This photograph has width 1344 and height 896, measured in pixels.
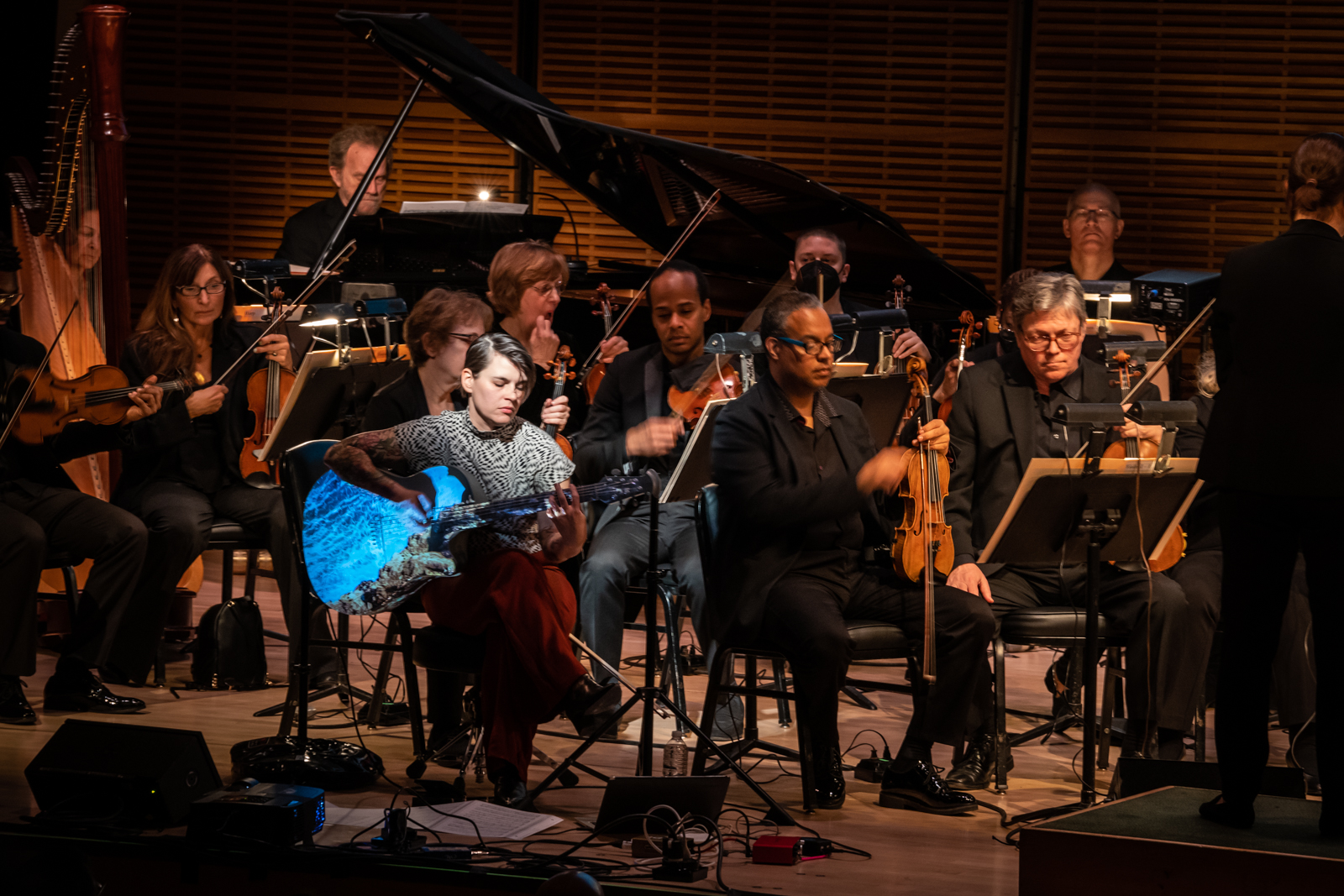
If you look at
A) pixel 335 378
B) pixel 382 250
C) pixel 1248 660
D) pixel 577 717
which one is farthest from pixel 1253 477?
pixel 382 250

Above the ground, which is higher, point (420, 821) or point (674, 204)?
point (674, 204)

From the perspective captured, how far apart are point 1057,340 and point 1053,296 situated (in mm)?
119

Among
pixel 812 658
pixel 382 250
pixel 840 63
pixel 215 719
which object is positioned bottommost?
pixel 215 719

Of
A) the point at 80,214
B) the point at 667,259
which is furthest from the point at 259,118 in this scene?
the point at 667,259

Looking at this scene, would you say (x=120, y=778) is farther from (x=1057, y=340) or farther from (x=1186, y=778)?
(x=1057, y=340)

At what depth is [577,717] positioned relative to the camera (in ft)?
11.6

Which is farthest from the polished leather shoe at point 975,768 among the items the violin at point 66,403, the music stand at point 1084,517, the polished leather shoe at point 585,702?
the violin at point 66,403

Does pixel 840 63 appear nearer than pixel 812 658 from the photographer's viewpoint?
No

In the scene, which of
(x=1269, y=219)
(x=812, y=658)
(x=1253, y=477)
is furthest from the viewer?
(x=1269, y=219)

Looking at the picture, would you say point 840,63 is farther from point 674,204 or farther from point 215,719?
point 215,719

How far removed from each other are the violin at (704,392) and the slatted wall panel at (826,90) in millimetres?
2979

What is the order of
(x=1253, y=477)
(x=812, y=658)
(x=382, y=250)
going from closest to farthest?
(x=1253, y=477) < (x=812, y=658) < (x=382, y=250)

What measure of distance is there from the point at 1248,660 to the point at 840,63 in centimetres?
516

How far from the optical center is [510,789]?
3.47 m
